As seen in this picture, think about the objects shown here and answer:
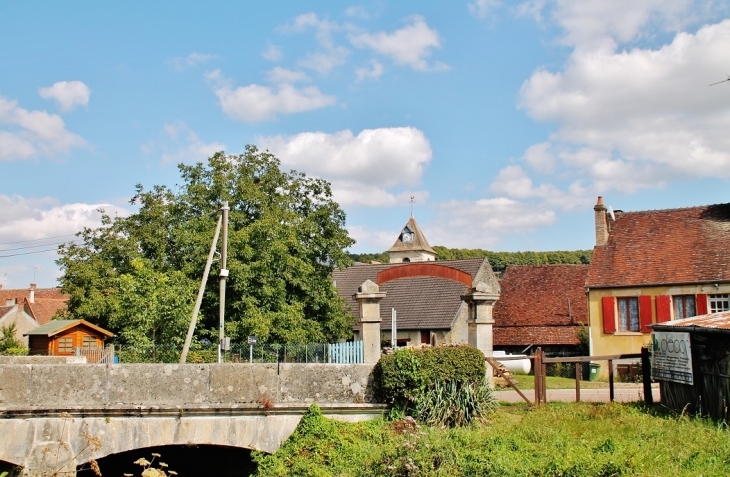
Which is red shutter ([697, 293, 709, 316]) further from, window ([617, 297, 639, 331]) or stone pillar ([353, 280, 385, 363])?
stone pillar ([353, 280, 385, 363])

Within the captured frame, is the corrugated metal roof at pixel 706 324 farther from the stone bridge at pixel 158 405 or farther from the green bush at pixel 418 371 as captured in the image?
the stone bridge at pixel 158 405

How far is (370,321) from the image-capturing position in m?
13.7

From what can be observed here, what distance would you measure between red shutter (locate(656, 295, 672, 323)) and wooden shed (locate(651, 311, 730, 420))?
1111 centimetres

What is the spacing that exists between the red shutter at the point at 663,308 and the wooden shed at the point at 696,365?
11111mm

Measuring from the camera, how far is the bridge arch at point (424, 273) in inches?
732

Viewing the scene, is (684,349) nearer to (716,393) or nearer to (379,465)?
(716,393)

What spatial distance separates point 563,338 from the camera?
93.0 feet

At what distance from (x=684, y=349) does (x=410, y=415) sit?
5122 mm

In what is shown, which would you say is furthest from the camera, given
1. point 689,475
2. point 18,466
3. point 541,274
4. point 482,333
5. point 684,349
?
point 541,274

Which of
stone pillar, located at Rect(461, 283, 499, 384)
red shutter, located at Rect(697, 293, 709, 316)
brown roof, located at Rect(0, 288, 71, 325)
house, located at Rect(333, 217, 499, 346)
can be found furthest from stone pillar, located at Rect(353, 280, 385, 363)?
brown roof, located at Rect(0, 288, 71, 325)

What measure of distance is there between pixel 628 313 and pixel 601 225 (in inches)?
154

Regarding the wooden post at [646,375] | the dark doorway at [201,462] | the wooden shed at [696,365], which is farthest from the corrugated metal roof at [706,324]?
the dark doorway at [201,462]

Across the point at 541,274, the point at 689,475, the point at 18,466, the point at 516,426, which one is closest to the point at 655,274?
the point at 541,274

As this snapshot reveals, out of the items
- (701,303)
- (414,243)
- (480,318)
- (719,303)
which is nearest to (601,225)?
(701,303)
